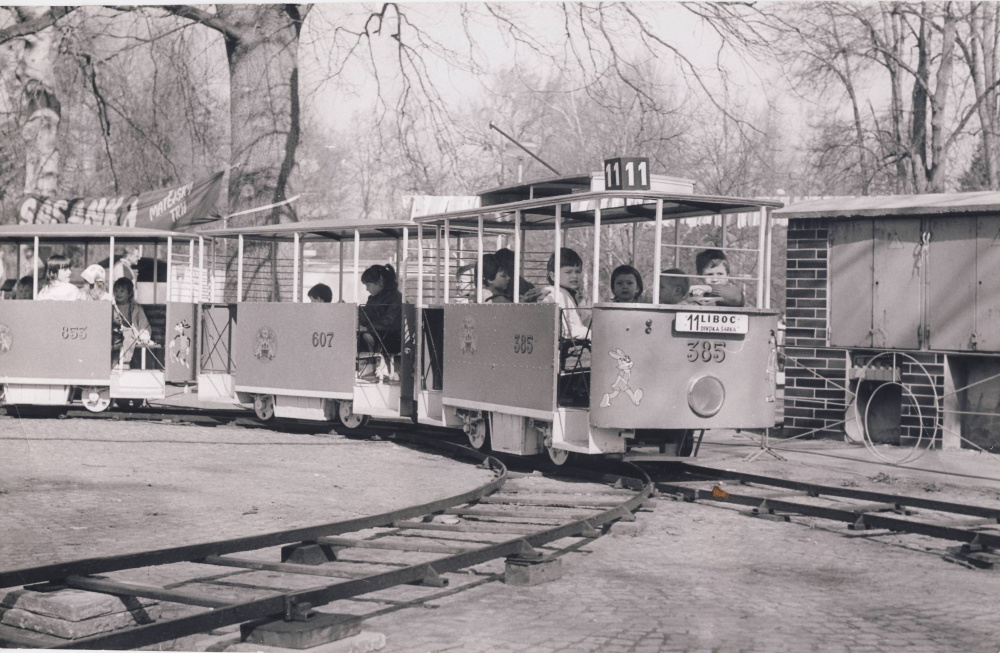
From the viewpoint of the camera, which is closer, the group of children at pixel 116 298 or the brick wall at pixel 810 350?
the brick wall at pixel 810 350

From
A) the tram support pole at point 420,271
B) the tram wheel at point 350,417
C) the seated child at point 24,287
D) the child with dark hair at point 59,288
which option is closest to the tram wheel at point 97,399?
the child with dark hair at point 59,288

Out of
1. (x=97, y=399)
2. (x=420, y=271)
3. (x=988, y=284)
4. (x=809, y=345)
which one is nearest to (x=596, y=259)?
(x=420, y=271)

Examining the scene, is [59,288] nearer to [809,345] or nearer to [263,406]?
[263,406]

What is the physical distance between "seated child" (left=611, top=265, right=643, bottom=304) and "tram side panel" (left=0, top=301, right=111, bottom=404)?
27.2ft

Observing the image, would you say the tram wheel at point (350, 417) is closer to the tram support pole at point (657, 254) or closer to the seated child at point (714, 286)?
the seated child at point (714, 286)

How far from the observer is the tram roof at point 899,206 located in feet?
43.4

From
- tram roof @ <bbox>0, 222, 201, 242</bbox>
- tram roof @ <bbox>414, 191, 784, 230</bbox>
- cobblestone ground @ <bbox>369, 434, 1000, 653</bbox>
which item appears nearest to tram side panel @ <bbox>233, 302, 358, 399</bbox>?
tram roof @ <bbox>0, 222, 201, 242</bbox>

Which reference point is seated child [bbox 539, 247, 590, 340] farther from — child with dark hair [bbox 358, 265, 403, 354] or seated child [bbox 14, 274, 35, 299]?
seated child [bbox 14, 274, 35, 299]

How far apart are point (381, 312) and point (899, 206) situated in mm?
6165

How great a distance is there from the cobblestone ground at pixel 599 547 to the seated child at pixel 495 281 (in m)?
1.84

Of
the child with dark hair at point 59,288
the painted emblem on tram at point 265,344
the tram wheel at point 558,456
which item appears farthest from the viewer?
the child with dark hair at point 59,288

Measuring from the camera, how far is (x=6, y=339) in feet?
54.7

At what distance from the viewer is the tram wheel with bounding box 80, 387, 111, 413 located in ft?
55.5

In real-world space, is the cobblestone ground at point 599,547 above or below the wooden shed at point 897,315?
below
